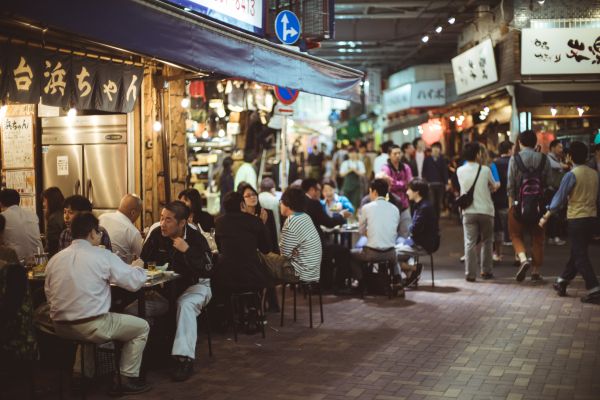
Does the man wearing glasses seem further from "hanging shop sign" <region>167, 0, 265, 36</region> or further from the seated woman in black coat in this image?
"hanging shop sign" <region>167, 0, 265, 36</region>

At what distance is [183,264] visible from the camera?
23.7ft

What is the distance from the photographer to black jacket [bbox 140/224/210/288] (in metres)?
7.12

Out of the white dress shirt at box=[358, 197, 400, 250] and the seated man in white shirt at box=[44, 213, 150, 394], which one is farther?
the white dress shirt at box=[358, 197, 400, 250]

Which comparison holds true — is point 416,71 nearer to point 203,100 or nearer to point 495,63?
point 495,63

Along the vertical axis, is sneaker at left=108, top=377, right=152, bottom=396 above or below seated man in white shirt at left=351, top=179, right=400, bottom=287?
below

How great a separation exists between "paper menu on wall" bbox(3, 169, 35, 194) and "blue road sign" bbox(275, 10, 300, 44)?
16.6 ft

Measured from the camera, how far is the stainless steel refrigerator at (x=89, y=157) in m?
10.5

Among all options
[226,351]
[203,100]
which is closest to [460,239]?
[203,100]

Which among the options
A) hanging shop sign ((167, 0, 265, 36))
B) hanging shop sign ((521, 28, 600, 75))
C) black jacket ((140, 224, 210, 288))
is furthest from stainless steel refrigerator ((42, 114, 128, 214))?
hanging shop sign ((521, 28, 600, 75))

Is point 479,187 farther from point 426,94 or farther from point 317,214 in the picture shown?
point 426,94

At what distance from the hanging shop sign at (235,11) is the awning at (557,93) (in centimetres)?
903

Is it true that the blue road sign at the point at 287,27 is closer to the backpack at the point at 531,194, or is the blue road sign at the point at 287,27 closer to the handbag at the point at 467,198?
the handbag at the point at 467,198

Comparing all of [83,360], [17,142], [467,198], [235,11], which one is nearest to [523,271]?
[467,198]

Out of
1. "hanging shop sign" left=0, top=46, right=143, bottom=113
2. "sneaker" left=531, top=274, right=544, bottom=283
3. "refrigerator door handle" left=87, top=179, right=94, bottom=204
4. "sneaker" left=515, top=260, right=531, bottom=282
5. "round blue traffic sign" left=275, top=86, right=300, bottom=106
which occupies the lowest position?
"sneaker" left=531, top=274, right=544, bottom=283
